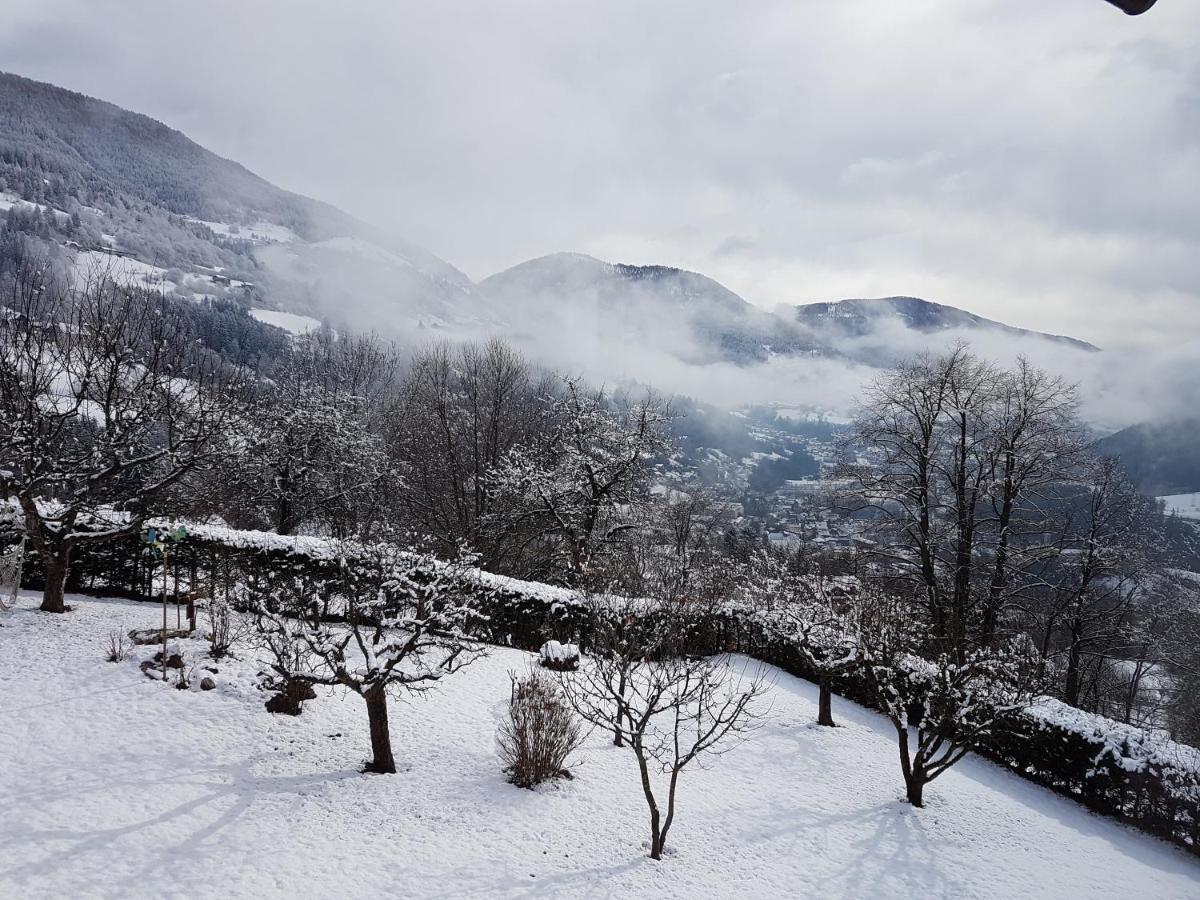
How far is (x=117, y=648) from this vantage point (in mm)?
8852

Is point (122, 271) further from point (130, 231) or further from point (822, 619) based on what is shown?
point (130, 231)

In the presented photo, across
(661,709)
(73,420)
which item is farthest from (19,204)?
(661,709)

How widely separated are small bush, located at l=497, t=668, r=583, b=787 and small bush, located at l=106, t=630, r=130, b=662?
5763mm

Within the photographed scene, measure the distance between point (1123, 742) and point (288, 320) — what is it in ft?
434

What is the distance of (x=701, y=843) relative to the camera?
22.7 ft

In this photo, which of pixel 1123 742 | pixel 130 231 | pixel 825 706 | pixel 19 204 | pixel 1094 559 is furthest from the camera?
pixel 130 231

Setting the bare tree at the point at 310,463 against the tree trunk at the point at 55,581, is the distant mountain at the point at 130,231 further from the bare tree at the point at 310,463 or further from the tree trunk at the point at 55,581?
the tree trunk at the point at 55,581

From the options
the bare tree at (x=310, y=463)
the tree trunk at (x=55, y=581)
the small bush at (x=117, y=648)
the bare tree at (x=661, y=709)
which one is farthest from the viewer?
the bare tree at (x=310, y=463)

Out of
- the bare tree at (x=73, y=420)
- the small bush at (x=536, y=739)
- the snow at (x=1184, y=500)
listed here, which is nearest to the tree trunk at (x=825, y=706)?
the small bush at (x=536, y=739)

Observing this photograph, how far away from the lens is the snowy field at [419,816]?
17.1 feet

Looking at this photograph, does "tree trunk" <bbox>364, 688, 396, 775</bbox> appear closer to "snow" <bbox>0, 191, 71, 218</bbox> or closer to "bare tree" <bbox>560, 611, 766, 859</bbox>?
"bare tree" <bbox>560, 611, 766, 859</bbox>

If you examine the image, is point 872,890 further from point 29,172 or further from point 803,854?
point 29,172

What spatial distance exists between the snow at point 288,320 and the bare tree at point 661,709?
112m

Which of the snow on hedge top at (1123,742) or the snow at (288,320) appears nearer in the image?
the snow on hedge top at (1123,742)
